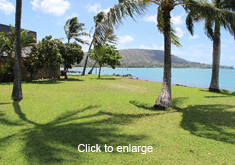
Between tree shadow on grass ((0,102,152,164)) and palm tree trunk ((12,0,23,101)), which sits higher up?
palm tree trunk ((12,0,23,101))

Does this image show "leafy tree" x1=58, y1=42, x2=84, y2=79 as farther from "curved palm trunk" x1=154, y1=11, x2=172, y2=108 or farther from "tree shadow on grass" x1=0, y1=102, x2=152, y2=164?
"tree shadow on grass" x1=0, y1=102, x2=152, y2=164

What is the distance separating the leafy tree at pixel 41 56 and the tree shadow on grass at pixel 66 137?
12.4m

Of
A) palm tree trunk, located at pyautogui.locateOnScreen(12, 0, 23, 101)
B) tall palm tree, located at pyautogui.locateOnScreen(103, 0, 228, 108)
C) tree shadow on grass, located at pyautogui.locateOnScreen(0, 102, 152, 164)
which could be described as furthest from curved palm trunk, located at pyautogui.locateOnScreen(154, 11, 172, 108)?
palm tree trunk, located at pyautogui.locateOnScreen(12, 0, 23, 101)

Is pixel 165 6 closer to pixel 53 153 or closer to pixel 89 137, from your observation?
pixel 89 137

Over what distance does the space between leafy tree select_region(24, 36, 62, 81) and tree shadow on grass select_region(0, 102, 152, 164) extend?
40.8ft

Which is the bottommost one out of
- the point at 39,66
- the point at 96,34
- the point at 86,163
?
the point at 86,163

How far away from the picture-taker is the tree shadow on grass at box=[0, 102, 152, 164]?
3.97 meters

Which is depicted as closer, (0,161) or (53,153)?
(0,161)

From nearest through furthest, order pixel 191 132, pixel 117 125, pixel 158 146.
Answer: pixel 158 146
pixel 191 132
pixel 117 125

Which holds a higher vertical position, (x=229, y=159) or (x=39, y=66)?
(x=39, y=66)

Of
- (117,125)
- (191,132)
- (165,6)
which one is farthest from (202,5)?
(117,125)

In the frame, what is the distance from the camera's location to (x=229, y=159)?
13.0ft

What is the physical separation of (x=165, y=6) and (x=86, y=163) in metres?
7.43

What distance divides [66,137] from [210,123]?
4914 millimetres
